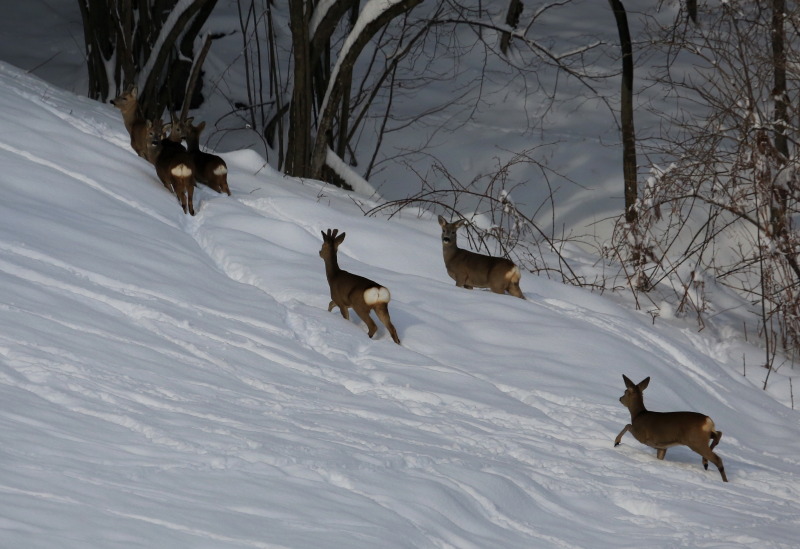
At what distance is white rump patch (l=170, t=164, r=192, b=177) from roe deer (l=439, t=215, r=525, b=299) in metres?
2.26

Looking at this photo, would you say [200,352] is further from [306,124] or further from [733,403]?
[306,124]

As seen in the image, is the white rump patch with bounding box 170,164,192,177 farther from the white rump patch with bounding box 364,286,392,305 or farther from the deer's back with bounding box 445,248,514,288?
the white rump patch with bounding box 364,286,392,305

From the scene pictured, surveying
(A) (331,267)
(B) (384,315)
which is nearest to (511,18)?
(A) (331,267)

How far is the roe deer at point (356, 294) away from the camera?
7.88 meters

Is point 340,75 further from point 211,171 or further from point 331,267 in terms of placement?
point 331,267

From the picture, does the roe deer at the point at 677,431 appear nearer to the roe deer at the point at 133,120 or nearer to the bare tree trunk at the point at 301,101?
the roe deer at the point at 133,120

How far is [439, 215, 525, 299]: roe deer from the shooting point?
916 centimetres

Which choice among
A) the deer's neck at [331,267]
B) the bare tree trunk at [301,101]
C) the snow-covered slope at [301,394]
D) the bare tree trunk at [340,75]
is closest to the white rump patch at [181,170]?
the snow-covered slope at [301,394]

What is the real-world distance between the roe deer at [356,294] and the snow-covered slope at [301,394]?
19 cm

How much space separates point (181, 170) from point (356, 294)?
8.74ft

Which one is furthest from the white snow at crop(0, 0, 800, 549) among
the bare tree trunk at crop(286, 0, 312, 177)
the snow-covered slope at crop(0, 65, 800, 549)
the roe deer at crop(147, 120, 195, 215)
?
the bare tree trunk at crop(286, 0, 312, 177)

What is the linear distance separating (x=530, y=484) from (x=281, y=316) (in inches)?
109

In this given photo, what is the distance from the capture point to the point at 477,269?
364 inches

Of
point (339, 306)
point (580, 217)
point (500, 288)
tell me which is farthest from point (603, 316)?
point (580, 217)
